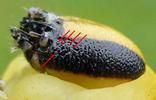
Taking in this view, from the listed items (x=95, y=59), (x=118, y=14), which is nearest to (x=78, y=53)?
(x=95, y=59)

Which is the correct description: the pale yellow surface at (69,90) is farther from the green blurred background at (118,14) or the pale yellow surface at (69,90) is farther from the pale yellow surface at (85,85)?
the green blurred background at (118,14)

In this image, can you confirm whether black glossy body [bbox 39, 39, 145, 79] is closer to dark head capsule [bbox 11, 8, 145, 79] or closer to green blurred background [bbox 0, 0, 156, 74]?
dark head capsule [bbox 11, 8, 145, 79]

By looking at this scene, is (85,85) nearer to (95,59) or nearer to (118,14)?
(95,59)

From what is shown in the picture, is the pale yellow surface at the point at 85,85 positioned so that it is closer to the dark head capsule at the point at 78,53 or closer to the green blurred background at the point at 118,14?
the dark head capsule at the point at 78,53

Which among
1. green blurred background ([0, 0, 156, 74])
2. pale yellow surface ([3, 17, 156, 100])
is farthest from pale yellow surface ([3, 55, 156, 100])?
green blurred background ([0, 0, 156, 74])

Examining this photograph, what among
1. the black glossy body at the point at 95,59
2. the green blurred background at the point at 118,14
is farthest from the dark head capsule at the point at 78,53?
the green blurred background at the point at 118,14

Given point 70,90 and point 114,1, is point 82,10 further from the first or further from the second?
point 70,90

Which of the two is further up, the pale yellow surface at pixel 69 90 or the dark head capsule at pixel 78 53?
the dark head capsule at pixel 78 53

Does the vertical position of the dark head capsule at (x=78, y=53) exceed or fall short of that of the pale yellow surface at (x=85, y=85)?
it exceeds it

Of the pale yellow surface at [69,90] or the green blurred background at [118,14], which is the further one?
the green blurred background at [118,14]
